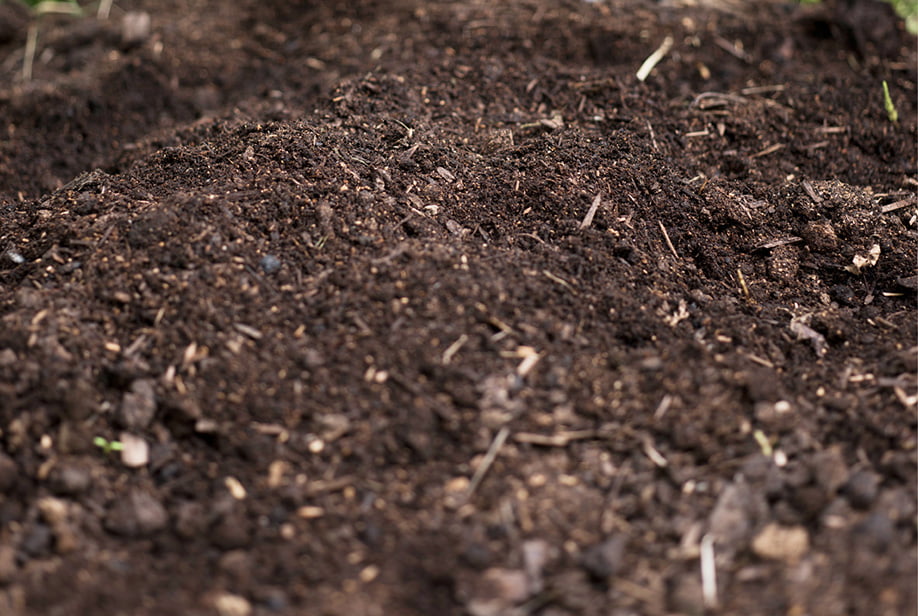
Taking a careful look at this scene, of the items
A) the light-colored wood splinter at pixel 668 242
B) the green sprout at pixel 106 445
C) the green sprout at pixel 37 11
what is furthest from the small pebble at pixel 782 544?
the green sprout at pixel 37 11

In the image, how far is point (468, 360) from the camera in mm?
1996

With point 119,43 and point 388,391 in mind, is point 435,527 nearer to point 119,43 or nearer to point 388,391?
point 388,391

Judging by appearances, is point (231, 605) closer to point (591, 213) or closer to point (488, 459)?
point (488, 459)

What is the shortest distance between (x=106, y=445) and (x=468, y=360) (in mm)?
946

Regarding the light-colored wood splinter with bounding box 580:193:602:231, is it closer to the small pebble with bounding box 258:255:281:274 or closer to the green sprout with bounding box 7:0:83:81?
the small pebble with bounding box 258:255:281:274

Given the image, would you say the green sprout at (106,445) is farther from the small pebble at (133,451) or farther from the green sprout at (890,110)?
the green sprout at (890,110)

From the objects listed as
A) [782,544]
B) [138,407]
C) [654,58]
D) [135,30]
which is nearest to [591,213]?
[782,544]

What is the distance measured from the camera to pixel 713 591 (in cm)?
168

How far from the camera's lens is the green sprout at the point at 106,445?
193 cm

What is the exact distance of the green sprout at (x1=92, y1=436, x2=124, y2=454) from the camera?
6.33ft

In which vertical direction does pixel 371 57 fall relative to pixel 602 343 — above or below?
above

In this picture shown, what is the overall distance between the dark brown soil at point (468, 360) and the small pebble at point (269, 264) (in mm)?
11

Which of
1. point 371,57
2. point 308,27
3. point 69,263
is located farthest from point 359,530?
point 308,27

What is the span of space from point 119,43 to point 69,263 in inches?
85.1
